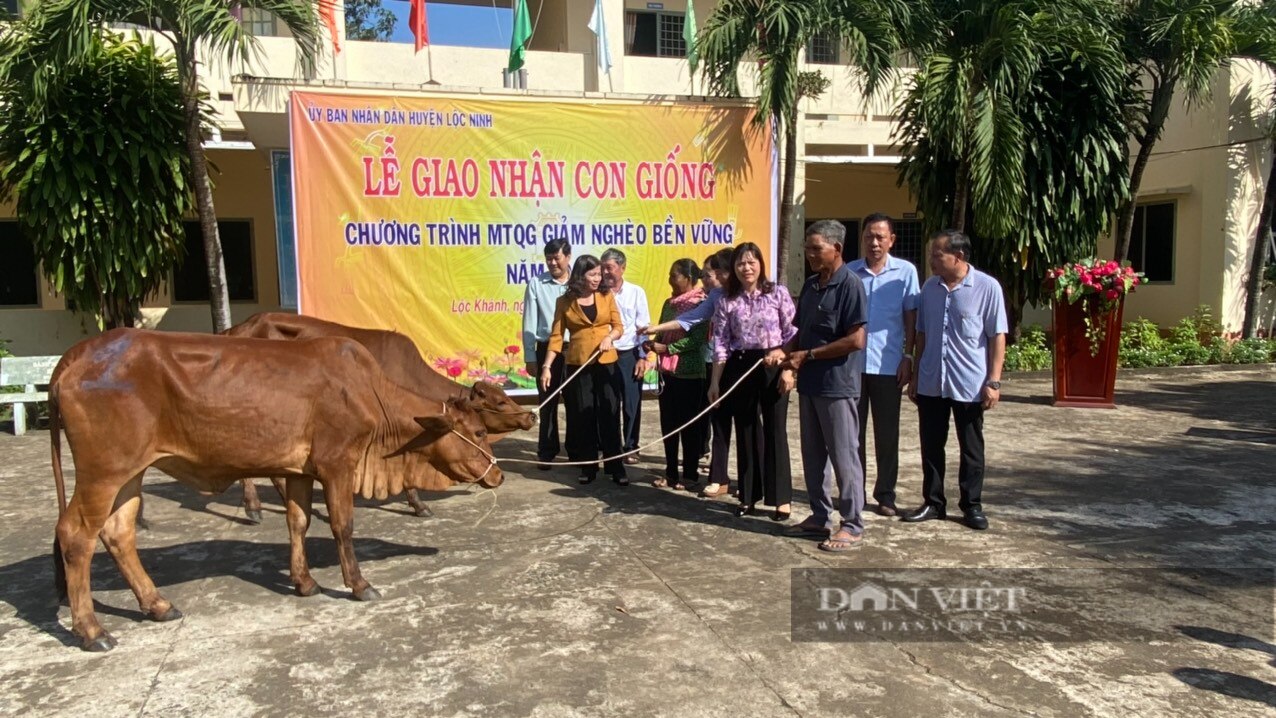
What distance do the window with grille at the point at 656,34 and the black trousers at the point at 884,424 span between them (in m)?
11.7

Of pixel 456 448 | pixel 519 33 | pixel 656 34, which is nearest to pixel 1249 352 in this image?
pixel 656 34

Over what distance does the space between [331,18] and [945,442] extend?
885cm

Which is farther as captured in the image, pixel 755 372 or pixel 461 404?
pixel 755 372

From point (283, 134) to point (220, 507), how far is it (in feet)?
18.4

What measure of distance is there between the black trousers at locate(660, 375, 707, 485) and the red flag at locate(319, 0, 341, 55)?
5304 millimetres

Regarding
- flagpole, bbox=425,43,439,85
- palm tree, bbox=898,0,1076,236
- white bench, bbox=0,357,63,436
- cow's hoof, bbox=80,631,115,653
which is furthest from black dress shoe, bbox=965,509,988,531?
flagpole, bbox=425,43,439,85

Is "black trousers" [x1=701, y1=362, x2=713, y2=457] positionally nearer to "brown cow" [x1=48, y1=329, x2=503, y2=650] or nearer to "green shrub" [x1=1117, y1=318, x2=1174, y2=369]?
"brown cow" [x1=48, y1=329, x2=503, y2=650]

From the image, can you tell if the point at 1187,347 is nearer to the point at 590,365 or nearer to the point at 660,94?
the point at 660,94

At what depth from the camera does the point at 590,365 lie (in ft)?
22.4

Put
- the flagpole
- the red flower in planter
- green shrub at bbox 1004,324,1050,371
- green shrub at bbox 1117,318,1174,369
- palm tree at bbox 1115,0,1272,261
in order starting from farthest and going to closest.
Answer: the flagpole < green shrub at bbox 1117,318,1174,369 < green shrub at bbox 1004,324,1050,371 < palm tree at bbox 1115,0,1272,261 < the red flower in planter

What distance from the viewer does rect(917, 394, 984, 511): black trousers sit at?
5590 millimetres

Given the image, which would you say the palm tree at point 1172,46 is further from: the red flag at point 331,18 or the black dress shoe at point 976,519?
the red flag at point 331,18

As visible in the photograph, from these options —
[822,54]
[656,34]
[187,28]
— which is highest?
[656,34]

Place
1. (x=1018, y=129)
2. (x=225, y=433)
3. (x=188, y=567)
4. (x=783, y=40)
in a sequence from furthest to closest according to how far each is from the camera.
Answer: (x=1018, y=129) → (x=783, y=40) → (x=188, y=567) → (x=225, y=433)
